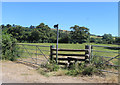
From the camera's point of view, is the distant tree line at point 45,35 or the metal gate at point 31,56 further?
the distant tree line at point 45,35

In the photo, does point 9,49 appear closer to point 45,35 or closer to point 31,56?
point 31,56

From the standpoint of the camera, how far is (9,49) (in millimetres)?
9891

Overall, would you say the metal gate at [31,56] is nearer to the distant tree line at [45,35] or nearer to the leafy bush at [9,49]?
the leafy bush at [9,49]

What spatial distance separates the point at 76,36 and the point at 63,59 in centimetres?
5055

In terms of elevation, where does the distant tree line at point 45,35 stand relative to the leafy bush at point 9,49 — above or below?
above

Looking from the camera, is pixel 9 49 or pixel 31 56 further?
pixel 9 49

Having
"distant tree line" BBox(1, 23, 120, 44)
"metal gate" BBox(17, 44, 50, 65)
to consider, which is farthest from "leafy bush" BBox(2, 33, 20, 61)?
"distant tree line" BBox(1, 23, 120, 44)

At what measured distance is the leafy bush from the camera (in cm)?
962

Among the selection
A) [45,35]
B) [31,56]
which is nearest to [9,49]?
[31,56]

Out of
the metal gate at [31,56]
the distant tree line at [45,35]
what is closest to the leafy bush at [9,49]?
the metal gate at [31,56]

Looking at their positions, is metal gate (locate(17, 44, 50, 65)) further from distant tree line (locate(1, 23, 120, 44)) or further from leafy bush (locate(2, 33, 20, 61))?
distant tree line (locate(1, 23, 120, 44))

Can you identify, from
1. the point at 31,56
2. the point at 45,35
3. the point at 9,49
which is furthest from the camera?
the point at 45,35

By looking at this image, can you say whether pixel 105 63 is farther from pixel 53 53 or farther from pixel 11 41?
pixel 11 41

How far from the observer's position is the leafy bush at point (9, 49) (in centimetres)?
962
